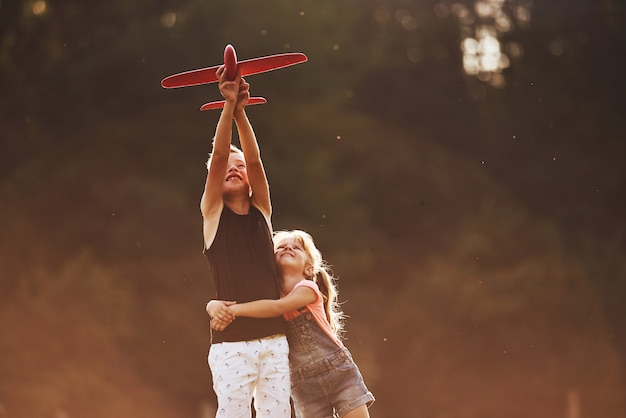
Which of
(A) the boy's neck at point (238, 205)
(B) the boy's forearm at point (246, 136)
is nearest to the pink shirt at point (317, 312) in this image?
(A) the boy's neck at point (238, 205)

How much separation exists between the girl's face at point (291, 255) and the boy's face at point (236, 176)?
17cm

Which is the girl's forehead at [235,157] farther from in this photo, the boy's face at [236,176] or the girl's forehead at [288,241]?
the girl's forehead at [288,241]

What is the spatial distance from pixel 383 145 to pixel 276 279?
185 cm

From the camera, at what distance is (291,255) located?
1.92 meters

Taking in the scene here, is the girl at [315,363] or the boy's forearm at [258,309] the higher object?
the boy's forearm at [258,309]

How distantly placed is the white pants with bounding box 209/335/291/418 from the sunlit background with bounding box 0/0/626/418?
181 centimetres

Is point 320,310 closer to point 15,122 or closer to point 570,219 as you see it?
point 570,219

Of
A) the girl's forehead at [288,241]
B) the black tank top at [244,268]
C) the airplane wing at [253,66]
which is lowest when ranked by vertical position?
the black tank top at [244,268]

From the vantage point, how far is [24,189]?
147 inches

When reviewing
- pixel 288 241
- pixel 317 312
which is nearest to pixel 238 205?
pixel 288 241

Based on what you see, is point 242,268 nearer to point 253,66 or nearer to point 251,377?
point 251,377

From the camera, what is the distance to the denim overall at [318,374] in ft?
6.10

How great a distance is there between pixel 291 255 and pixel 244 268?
0.63 ft

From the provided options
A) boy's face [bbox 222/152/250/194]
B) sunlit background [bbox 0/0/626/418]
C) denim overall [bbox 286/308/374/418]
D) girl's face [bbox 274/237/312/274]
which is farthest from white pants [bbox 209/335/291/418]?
sunlit background [bbox 0/0/626/418]
